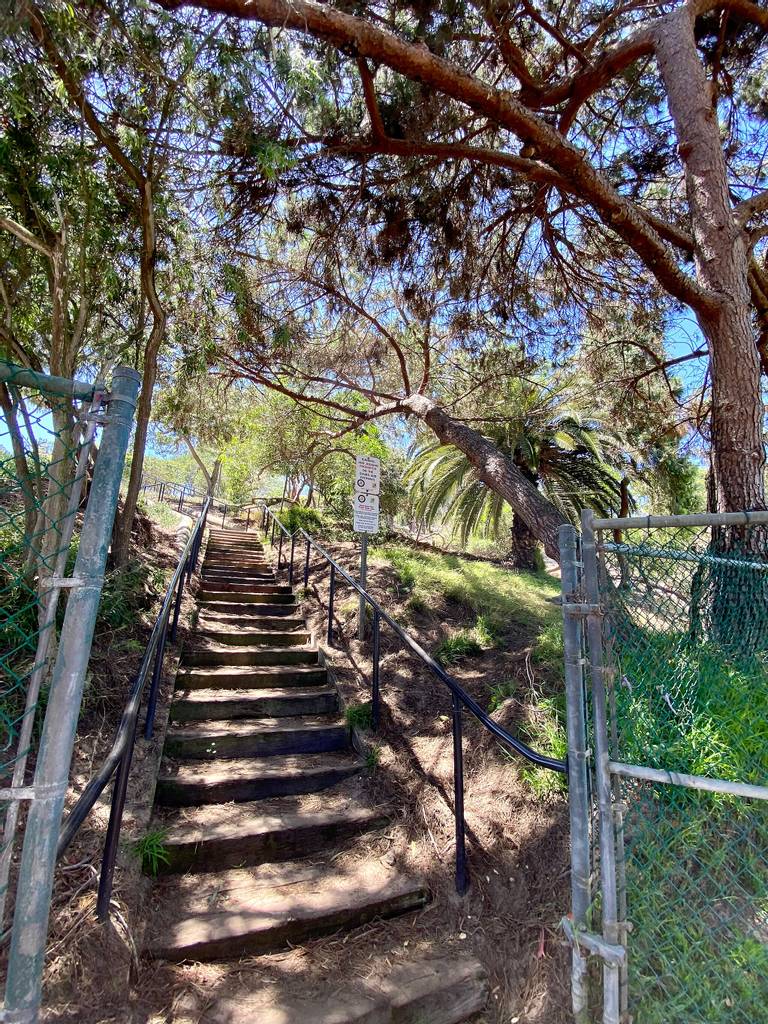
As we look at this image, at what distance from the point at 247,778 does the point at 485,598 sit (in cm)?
371

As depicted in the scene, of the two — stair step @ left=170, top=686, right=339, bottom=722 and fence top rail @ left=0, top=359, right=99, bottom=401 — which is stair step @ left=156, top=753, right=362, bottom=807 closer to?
stair step @ left=170, top=686, right=339, bottom=722

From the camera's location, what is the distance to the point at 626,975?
1.59 metres

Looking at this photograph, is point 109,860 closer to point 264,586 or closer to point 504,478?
point 504,478

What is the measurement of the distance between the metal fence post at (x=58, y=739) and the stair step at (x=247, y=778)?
6.14 ft

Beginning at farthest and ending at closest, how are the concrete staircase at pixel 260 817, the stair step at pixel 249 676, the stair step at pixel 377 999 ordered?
the stair step at pixel 249 676, the concrete staircase at pixel 260 817, the stair step at pixel 377 999

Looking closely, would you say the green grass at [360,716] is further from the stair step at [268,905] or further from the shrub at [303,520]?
the shrub at [303,520]

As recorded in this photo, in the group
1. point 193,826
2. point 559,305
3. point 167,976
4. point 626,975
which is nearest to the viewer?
point 626,975

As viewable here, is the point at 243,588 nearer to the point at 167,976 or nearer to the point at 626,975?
the point at 167,976

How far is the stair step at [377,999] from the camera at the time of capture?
190 centimetres

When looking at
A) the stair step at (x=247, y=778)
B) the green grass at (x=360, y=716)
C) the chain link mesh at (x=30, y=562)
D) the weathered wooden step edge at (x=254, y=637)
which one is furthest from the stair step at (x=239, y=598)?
the stair step at (x=247, y=778)

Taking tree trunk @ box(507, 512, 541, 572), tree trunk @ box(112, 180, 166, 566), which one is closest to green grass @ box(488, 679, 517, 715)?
tree trunk @ box(112, 180, 166, 566)

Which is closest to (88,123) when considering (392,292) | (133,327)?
(133,327)

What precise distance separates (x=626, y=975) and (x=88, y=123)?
590cm

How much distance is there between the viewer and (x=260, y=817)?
2859 millimetres
